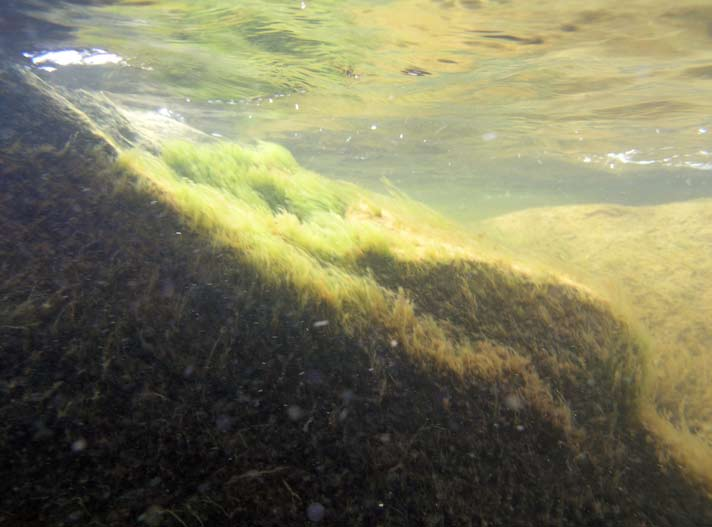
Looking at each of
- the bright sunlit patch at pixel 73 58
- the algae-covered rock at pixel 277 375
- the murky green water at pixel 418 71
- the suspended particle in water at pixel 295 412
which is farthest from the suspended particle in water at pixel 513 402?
the bright sunlit patch at pixel 73 58

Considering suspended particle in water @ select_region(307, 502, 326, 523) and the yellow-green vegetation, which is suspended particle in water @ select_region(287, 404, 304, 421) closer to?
suspended particle in water @ select_region(307, 502, 326, 523)

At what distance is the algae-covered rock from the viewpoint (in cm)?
261

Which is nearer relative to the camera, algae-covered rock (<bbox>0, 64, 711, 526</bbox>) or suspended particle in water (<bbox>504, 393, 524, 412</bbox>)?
algae-covered rock (<bbox>0, 64, 711, 526</bbox>)

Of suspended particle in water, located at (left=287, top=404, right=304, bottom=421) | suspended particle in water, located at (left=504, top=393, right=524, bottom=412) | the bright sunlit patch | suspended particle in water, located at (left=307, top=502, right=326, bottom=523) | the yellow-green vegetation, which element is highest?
the bright sunlit patch

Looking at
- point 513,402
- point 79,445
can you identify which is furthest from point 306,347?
point 513,402

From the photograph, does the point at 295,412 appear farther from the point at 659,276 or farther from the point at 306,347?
the point at 659,276

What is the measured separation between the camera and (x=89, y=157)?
4.59 meters

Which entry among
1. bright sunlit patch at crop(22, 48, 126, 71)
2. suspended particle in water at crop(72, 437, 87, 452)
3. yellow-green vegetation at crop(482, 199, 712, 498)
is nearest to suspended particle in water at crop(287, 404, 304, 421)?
suspended particle in water at crop(72, 437, 87, 452)

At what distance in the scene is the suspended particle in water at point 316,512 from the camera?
8.46ft

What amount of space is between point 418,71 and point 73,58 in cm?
1032

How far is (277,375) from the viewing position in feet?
10.5

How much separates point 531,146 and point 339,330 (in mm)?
23993

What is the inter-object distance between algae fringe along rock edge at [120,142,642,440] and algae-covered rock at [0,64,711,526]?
3cm

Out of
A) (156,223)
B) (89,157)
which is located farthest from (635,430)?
(89,157)
